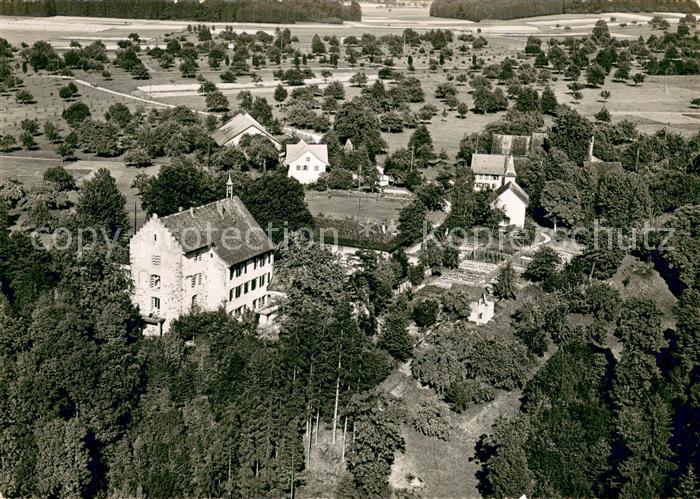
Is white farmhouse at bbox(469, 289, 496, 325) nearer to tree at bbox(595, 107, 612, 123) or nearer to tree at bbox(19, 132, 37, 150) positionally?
tree at bbox(595, 107, 612, 123)

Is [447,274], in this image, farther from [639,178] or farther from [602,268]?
[639,178]

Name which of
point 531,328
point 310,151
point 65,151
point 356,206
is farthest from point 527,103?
point 531,328

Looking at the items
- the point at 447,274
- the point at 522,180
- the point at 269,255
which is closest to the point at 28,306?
the point at 269,255

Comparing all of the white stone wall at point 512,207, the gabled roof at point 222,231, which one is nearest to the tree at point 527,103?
the white stone wall at point 512,207

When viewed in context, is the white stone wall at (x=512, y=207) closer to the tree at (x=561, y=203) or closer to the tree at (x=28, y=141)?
Answer: the tree at (x=561, y=203)

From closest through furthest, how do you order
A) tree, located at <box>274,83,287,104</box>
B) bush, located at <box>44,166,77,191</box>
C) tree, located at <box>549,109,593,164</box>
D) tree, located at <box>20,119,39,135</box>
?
bush, located at <box>44,166,77,191</box> → tree, located at <box>549,109,593,164</box> → tree, located at <box>20,119,39,135</box> → tree, located at <box>274,83,287,104</box>


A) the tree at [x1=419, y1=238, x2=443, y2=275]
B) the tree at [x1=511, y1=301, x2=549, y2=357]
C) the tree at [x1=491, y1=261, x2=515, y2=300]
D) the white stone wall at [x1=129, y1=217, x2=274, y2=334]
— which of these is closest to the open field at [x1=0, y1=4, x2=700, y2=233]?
the tree at [x1=419, y1=238, x2=443, y2=275]
